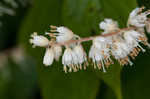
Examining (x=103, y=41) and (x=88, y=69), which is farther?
(x=88, y=69)

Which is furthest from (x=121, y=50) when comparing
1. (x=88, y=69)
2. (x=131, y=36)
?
(x=88, y=69)

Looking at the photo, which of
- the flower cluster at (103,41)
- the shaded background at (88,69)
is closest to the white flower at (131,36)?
the flower cluster at (103,41)

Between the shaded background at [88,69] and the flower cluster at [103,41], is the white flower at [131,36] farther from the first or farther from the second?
the shaded background at [88,69]

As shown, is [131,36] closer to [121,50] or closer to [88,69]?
[121,50]

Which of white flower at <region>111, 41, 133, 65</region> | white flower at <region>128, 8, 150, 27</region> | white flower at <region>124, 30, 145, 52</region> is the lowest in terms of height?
white flower at <region>111, 41, 133, 65</region>

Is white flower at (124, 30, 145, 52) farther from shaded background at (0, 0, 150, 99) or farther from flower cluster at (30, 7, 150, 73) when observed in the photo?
shaded background at (0, 0, 150, 99)

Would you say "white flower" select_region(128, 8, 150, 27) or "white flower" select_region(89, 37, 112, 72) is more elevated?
"white flower" select_region(128, 8, 150, 27)

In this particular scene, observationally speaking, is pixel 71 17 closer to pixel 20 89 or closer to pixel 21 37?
pixel 21 37

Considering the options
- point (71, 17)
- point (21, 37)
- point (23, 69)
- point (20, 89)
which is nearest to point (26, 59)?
point (23, 69)

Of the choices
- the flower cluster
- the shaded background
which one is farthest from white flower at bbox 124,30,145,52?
the shaded background

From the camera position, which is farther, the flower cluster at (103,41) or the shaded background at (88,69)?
the shaded background at (88,69)

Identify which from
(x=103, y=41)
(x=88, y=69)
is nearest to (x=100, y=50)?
(x=103, y=41)
